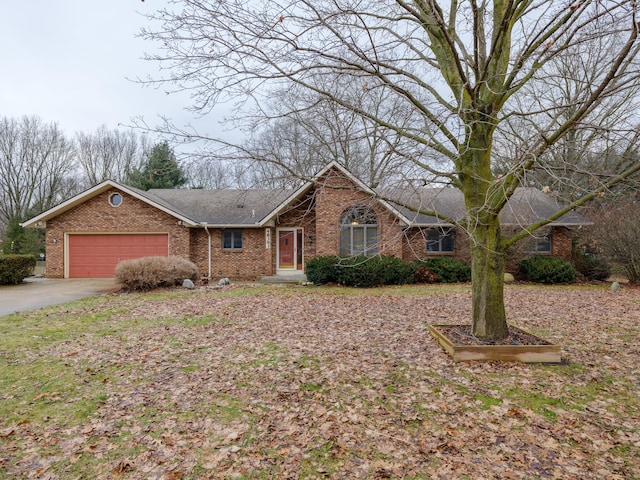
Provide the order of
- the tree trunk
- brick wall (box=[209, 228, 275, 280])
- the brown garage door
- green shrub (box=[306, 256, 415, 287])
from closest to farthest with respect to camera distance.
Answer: the tree trunk, green shrub (box=[306, 256, 415, 287]), the brown garage door, brick wall (box=[209, 228, 275, 280])

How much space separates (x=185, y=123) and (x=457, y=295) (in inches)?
392

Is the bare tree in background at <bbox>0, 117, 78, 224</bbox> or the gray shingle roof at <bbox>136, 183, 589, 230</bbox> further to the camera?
the bare tree in background at <bbox>0, 117, 78, 224</bbox>

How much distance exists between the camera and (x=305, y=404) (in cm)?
409

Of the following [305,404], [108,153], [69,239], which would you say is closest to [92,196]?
[69,239]

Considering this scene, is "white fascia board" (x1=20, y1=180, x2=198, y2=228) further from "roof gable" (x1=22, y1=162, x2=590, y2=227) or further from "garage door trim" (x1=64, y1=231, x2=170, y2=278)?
"garage door trim" (x1=64, y1=231, x2=170, y2=278)

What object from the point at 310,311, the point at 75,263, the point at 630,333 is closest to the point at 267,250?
the point at 310,311

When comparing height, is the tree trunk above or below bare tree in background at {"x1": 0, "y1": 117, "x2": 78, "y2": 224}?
below

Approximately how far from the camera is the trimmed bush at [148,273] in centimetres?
1287

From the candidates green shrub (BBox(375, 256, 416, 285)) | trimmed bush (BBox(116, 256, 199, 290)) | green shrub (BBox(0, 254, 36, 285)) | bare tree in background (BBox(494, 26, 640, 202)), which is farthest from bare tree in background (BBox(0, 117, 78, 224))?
bare tree in background (BBox(494, 26, 640, 202))

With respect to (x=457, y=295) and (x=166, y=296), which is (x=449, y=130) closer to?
(x=457, y=295)

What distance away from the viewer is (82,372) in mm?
5062

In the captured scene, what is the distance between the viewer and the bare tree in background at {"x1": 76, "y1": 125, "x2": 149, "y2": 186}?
3478 cm

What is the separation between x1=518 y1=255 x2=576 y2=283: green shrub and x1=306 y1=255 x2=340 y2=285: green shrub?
8597 mm

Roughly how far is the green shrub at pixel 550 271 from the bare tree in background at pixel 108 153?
34350 millimetres
